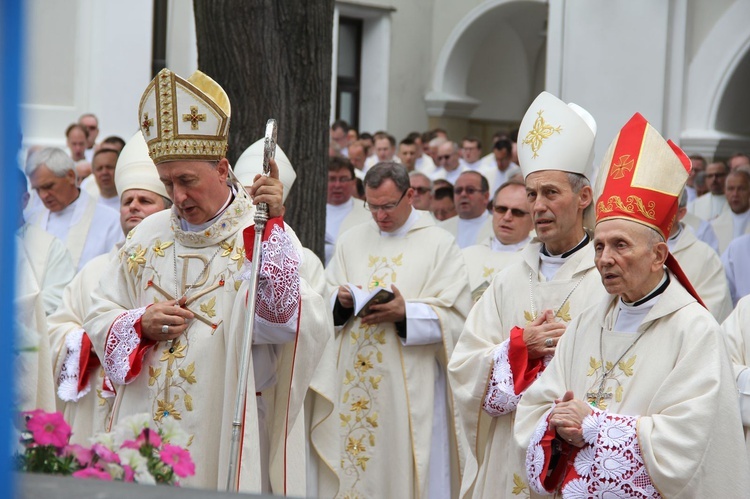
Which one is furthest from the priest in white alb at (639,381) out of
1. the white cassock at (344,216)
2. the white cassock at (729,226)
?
the white cassock at (729,226)

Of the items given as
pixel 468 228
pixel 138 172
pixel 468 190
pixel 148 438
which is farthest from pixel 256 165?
pixel 468 228

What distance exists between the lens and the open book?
6273mm

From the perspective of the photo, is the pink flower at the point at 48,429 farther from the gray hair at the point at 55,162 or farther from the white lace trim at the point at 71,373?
the gray hair at the point at 55,162

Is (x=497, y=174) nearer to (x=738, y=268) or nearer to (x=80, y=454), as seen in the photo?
(x=738, y=268)

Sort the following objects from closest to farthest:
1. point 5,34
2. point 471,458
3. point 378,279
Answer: point 5,34, point 471,458, point 378,279

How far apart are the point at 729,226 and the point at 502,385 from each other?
7.16 m

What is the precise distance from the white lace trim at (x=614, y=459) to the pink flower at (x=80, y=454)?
177 centimetres

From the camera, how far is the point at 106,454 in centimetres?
235

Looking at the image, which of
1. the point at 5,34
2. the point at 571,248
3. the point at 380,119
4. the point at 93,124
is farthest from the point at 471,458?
the point at 380,119

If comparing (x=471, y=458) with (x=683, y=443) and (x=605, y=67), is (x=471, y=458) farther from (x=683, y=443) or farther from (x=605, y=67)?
(x=605, y=67)

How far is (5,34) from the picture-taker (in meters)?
1.05

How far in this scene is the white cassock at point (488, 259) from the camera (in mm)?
7148

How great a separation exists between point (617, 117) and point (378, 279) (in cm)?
609

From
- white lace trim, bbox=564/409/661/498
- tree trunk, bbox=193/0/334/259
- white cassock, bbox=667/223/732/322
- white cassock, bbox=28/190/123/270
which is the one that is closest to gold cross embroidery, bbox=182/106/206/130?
white lace trim, bbox=564/409/661/498
